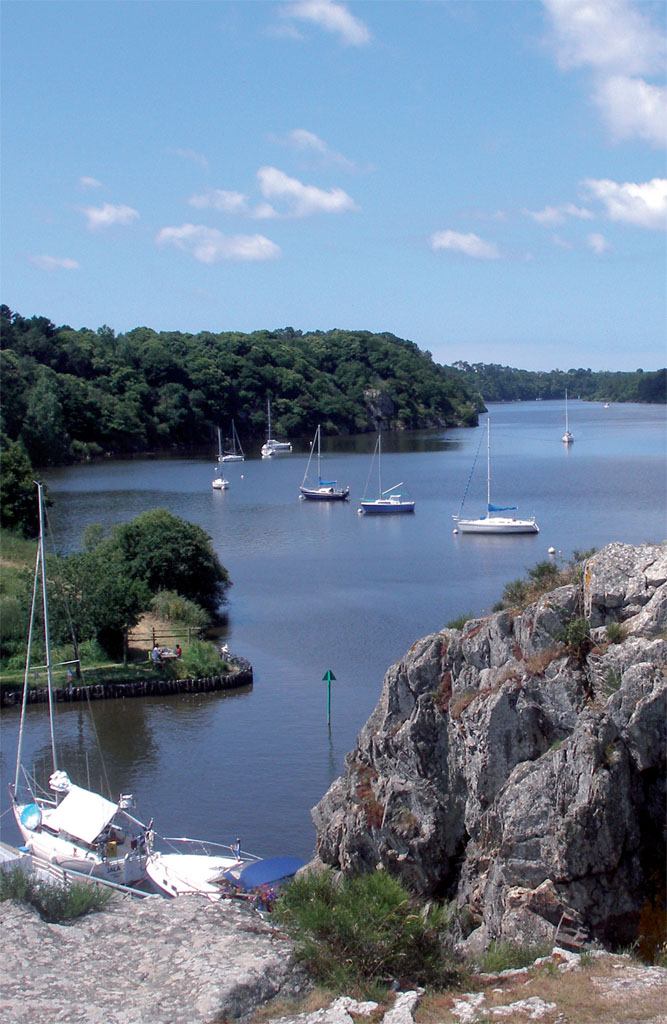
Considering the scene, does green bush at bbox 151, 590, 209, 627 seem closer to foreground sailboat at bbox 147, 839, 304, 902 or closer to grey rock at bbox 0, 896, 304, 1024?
foreground sailboat at bbox 147, 839, 304, 902

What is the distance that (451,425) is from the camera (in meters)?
175

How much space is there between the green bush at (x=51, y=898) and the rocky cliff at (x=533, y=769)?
4.19m

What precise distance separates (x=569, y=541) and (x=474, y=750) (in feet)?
149

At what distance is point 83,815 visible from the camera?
61.9ft

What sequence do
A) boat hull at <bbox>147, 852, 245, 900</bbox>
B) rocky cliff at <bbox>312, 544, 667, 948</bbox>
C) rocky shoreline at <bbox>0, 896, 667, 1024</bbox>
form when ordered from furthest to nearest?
boat hull at <bbox>147, 852, 245, 900</bbox> → rocky cliff at <bbox>312, 544, 667, 948</bbox> → rocky shoreline at <bbox>0, 896, 667, 1024</bbox>

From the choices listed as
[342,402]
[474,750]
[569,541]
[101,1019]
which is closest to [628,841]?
[474,750]

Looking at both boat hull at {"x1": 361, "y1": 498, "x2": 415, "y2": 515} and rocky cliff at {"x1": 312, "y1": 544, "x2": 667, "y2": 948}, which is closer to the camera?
rocky cliff at {"x1": 312, "y1": 544, "x2": 667, "y2": 948}

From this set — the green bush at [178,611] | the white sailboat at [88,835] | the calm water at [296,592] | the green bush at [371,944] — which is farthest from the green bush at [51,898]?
the green bush at [178,611]

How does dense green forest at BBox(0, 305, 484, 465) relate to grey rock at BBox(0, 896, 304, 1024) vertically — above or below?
above

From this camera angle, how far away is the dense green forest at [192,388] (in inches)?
4195

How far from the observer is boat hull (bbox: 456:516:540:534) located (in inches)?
2357

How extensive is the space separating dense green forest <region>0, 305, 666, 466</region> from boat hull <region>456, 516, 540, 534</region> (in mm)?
52343

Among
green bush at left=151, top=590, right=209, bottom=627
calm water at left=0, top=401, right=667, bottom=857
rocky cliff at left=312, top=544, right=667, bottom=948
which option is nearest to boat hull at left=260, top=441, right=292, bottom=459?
calm water at left=0, top=401, right=667, bottom=857

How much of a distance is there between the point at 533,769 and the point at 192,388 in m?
130
